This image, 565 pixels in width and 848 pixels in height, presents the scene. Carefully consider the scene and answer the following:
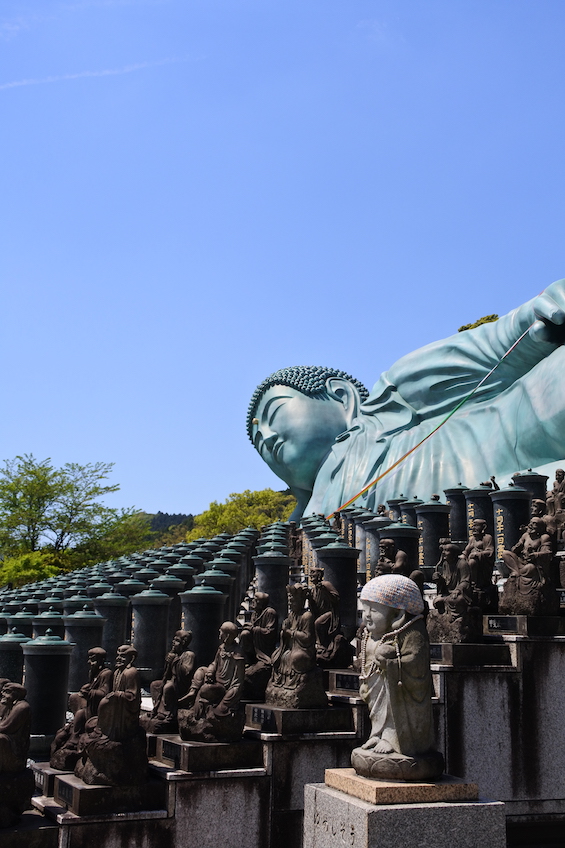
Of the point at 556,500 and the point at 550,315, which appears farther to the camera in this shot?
the point at 550,315

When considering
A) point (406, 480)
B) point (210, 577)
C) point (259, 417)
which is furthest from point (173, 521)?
point (210, 577)

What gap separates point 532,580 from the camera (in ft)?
30.3

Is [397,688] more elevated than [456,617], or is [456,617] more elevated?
[456,617]

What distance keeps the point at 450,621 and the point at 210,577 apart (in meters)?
3.65

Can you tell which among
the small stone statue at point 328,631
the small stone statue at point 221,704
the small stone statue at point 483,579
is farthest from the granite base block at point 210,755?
the small stone statue at point 483,579

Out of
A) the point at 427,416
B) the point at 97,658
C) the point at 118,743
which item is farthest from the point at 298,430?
the point at 118,743

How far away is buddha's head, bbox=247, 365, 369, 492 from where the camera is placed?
30547 millimetres

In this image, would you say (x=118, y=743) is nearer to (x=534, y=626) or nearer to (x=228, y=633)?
(x=228, y=633)

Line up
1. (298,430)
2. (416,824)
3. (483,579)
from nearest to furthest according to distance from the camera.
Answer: (416,824) < (483,579) < (298,430)

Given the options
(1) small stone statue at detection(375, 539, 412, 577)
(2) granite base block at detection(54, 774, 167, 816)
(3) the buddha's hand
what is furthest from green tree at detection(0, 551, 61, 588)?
(2) granite base block at detection(54, 774, 167, 816)

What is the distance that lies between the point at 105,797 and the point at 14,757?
739mm

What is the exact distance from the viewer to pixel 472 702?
859 centimetres

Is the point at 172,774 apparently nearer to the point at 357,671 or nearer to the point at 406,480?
the point at 357,671

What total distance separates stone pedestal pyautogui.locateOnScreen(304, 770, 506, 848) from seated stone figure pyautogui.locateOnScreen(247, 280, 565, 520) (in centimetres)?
1509
